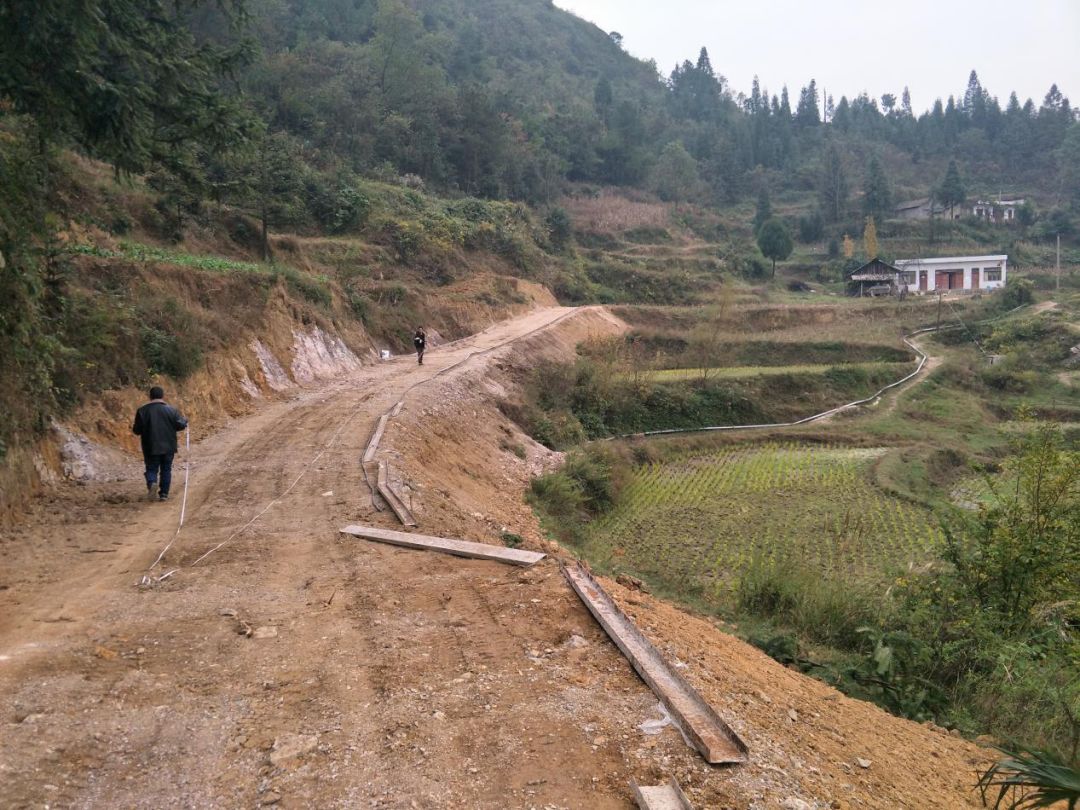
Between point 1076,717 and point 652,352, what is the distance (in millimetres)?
33109

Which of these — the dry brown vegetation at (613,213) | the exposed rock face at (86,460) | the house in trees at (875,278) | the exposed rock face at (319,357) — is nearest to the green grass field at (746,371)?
the exposed rock face at (319,357)

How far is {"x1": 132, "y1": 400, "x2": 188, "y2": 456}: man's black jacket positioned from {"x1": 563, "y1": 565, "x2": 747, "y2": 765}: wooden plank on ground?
6.08 m

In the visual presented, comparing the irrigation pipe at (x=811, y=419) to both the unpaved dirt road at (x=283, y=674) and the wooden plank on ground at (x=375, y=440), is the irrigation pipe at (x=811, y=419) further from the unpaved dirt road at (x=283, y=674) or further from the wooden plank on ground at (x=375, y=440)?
the unpaved dirt road at (x=283, y=674)

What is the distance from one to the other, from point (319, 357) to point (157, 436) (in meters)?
11.9

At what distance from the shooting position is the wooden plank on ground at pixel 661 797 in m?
3.71

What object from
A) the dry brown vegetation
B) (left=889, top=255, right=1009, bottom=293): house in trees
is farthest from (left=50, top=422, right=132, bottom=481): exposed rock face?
(left=889, top=255, right=1009, bottom=293): house in trees

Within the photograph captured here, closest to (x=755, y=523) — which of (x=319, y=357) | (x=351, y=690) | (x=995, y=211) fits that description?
(x=319, y=357)

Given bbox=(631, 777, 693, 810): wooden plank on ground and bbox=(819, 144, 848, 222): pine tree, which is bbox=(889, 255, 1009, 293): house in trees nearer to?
bbox=(819, 144, 848, 222): pine tree

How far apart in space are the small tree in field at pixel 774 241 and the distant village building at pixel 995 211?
32663 mm

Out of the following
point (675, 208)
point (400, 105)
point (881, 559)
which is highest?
point (400, 105)

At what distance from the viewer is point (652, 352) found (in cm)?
3875

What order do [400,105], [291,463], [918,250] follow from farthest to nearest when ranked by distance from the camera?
[918,250] → [400,105] → [291,463]

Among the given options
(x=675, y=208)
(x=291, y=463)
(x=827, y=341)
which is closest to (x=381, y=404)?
(x=291, y=463)

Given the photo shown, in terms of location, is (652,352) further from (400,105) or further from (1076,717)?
(1076,717)
